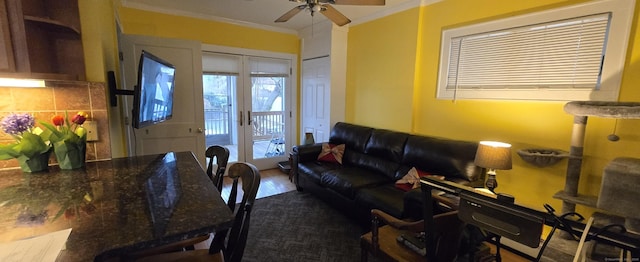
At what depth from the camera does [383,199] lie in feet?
8.02

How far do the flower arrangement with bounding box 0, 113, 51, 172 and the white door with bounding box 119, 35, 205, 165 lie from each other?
134 centimetres

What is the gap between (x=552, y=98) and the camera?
219cm

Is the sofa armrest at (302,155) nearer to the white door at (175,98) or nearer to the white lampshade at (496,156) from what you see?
the white door at (175,98)

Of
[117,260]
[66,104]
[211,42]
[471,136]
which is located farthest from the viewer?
[211,42]

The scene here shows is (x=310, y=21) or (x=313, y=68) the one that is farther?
(x=313, y=68)

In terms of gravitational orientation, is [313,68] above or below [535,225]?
above

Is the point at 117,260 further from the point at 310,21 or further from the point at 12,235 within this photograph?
the point at 310,21

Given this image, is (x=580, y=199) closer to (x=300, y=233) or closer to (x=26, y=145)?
(x=300, y=233)

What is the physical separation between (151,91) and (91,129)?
0.48m

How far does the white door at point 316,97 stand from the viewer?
13.6 feet

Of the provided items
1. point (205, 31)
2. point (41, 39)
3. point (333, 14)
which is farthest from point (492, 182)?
point (205, 31)

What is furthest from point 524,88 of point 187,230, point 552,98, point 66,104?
point 66,104

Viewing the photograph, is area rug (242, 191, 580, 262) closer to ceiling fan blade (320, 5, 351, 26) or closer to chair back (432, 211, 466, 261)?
chair back (432, 211, 466, 261)

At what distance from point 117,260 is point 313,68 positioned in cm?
373
